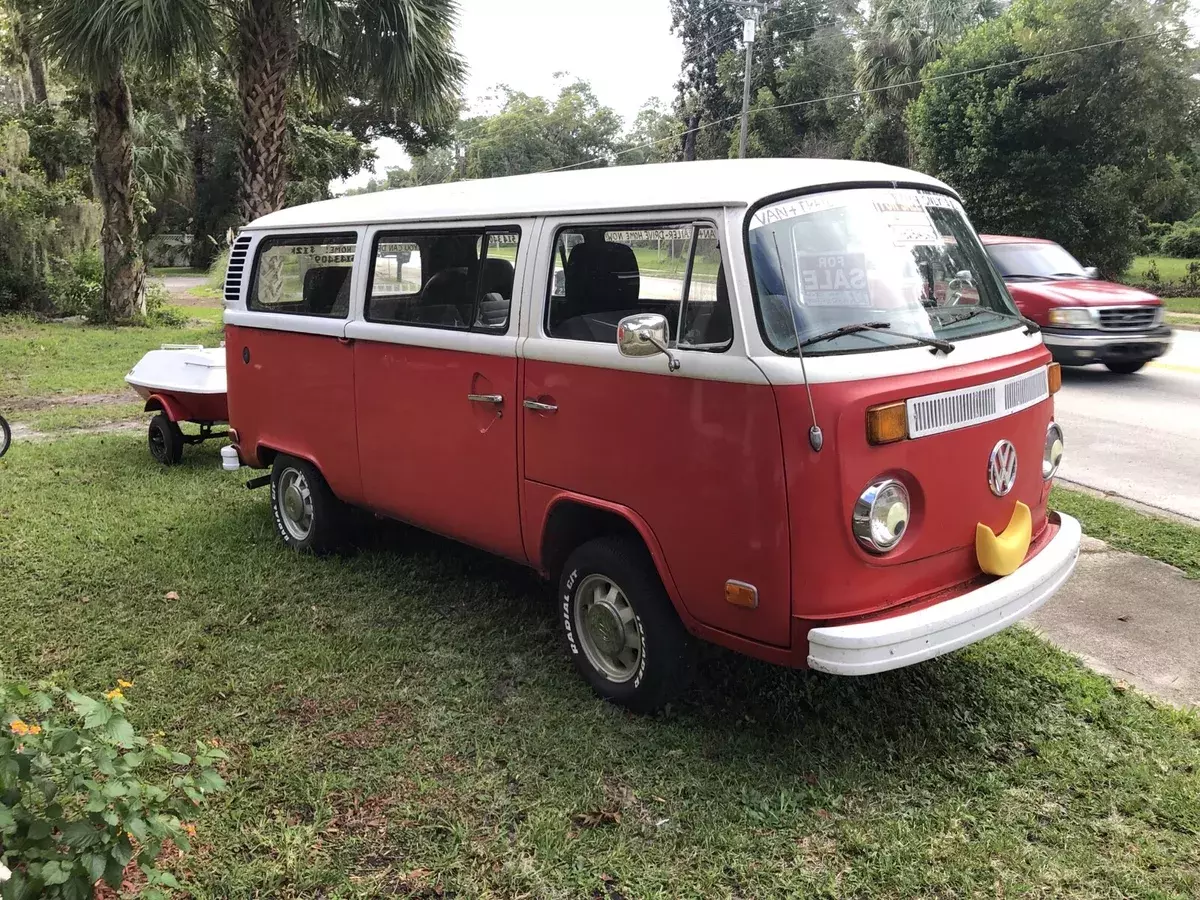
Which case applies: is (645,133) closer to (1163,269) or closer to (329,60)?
(1163,269)

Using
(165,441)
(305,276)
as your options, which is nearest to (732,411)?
(305,276)

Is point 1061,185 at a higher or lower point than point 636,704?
higher

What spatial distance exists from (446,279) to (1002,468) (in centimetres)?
269

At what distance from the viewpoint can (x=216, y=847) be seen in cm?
315

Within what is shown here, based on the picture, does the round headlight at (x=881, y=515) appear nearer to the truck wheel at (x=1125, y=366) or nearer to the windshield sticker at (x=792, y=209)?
the windshield sticker at (x=792, y=209)

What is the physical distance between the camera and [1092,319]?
1132cm

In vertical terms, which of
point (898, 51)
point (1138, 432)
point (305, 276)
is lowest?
point (1138, 432)

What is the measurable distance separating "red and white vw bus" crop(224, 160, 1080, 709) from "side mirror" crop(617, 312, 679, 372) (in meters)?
0.01

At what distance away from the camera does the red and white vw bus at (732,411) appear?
3.19 metres

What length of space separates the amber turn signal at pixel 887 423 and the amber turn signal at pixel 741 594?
65cm

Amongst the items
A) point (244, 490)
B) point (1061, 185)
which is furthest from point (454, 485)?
point (1061, 185)

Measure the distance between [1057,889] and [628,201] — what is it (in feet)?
9.02

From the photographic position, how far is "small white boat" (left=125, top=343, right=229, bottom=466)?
775 cm

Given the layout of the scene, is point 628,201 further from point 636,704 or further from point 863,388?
point 636,704
